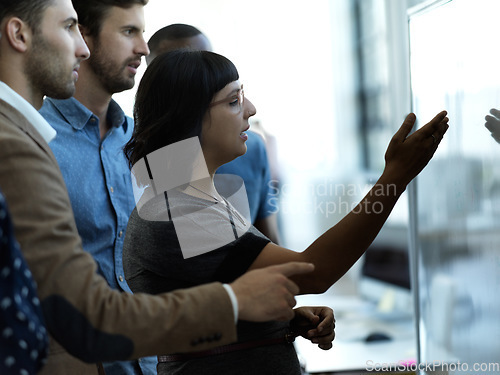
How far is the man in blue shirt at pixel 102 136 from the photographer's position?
1442mm

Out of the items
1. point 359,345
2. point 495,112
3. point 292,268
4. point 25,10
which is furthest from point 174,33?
point 359,345

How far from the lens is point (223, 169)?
1.89 meters

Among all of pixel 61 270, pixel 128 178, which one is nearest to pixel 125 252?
pixel 61 270

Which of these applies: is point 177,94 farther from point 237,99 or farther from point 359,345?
point 359,345

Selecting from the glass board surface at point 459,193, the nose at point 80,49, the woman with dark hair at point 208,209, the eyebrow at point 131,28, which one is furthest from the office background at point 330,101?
the nose at point 80,49

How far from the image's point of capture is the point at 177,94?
112cm

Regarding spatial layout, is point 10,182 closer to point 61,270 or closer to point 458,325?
point 61,270

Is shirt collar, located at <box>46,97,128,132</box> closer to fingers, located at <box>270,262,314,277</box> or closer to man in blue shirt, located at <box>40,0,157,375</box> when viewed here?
man in blue shirt, located at <box>40,0,157,375</box>

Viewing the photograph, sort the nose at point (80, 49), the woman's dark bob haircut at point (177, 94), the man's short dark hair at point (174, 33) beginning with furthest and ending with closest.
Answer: the man's short dark hair at point (174, 33) < the woman's dark bob haircut at point (177, 94) < the nose at point (80, 49)

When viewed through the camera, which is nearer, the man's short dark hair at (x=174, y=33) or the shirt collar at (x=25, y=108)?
the shirt collar at (x=25, y=108)

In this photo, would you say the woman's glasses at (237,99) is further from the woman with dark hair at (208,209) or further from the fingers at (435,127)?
the fingers at (435,127)

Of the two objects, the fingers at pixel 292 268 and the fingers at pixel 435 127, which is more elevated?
the fingers at pixel 435 127

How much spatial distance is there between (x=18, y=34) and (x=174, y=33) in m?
1.03

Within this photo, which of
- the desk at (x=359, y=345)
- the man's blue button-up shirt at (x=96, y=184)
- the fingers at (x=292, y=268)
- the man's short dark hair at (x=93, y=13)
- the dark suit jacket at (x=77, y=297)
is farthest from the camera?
the desk at (x=359, y=345)
